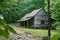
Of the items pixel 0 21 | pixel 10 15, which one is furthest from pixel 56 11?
pixel 0 21

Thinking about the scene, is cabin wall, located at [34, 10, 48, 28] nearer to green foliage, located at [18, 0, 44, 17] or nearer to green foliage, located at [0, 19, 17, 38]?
green foliage, located at [18, 0, 44, 17]

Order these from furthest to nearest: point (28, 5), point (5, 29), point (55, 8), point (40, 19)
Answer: point (28, 5), point (40, 19), point (55, 8), point (5, 29)

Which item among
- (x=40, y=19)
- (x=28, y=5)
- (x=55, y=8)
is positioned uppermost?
(x=55, y=8)

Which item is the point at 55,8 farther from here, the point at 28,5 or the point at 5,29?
the point at 5,29

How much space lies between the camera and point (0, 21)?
0.97 meters

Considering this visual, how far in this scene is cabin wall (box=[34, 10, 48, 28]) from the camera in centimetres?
3192

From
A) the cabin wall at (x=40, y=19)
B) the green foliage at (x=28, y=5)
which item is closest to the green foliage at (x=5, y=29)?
the cabin wall at (x=40, y=19)

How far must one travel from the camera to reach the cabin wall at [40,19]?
31.9 metres

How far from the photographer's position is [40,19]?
32.0 m

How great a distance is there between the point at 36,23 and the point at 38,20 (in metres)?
0.63

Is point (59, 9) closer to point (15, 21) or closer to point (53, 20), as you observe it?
point (53, 20)

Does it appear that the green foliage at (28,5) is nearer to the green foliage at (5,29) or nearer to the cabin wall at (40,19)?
the cabin wall at (40,19)

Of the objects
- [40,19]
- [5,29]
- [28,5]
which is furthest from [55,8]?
[5,29]

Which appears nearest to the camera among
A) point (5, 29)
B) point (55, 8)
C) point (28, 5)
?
point (5, 29)
